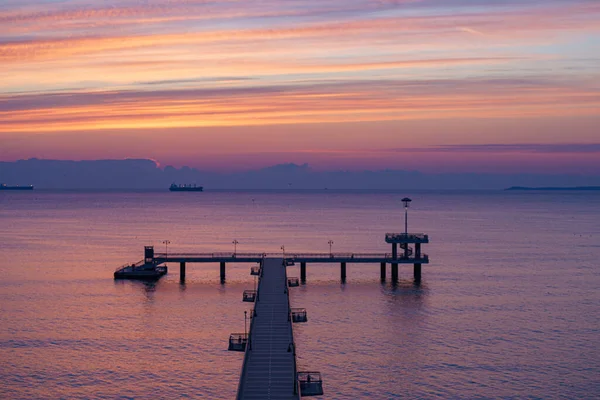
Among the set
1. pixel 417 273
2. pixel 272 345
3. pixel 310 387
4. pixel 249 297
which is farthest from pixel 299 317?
pixel 417 273

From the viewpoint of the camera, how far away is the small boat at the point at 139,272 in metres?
90.6

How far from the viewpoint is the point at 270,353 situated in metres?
48.2

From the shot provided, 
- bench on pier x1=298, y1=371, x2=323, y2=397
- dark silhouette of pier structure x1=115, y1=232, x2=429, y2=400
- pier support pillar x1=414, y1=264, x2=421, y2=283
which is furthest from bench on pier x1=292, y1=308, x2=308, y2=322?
pier support pillar x1=414, y1=264, x2=421, y2=283

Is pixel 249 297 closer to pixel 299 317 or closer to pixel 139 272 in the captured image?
pixel 299 317

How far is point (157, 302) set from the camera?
7619cm

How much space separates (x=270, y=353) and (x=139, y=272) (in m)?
46.4

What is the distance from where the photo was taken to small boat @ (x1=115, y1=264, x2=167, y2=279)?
9062 cm

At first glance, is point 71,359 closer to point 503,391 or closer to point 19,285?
point 503,391

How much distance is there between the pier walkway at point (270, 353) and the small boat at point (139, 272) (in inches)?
1072

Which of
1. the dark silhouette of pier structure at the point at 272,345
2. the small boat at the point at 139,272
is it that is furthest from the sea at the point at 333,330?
the dark silhouette of pier structure at the point at 272,345

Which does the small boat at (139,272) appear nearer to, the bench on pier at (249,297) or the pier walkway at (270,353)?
the bench on pier at (249,297)

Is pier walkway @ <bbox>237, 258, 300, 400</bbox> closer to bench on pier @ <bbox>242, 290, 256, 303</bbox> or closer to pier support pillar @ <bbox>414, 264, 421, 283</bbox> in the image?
bench on pier @ <bbox>242, 290, 256, 303</bbox>

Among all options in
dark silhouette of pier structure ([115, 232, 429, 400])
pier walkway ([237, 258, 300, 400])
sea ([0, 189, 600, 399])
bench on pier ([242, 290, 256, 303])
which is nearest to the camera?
pier walkway ([237, 258, 300, 400])

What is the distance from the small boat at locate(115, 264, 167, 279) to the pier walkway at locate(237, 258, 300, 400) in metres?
27.2
